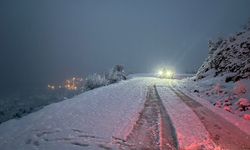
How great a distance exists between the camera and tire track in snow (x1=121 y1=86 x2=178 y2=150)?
8.21 m

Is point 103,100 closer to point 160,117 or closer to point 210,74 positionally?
point 160,117

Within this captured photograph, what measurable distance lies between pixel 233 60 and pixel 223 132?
53.9 feet

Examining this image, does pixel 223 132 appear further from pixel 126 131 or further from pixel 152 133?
pixel 126 131

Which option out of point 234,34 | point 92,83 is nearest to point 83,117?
point 234,34

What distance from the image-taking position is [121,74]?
4547cm

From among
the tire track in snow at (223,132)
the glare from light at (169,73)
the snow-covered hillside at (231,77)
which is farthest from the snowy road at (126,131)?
the glare from light at (169,73)

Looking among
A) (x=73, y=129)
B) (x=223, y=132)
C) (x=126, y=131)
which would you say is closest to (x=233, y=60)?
(x=223, y=132)

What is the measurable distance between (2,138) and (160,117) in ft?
21.9

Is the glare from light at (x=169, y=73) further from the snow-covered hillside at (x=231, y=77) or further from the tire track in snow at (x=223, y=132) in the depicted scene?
the tire track in snow at (x=223, y=132)

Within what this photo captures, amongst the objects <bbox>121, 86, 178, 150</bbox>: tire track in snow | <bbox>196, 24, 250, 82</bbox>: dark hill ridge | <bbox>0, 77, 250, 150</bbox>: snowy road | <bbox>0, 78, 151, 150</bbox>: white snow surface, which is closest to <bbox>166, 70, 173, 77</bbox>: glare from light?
<bbox>196, 24, 250, 82</bbox>: dark hill ridge

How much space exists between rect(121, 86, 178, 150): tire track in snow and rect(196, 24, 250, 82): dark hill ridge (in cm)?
1113

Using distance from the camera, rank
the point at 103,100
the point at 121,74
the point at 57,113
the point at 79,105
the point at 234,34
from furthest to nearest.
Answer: the point at 121,74, the point at 234,34, the point at 103,100, the point at 79,105, the point at 57,113

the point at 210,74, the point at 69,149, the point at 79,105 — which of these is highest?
the point at 210,74

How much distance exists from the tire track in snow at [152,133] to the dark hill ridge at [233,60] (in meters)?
11.1
